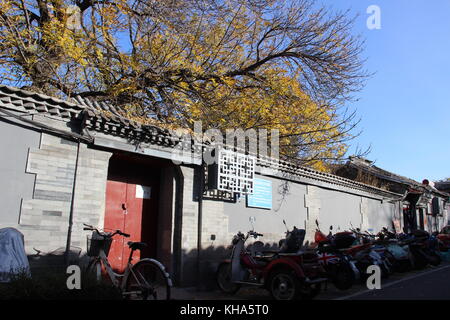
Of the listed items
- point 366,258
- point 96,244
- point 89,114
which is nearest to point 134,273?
point 96,244

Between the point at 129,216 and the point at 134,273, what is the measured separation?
101 inches

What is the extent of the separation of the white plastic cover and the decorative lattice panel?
423 cm

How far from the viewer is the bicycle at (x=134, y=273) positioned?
5332 millimetres

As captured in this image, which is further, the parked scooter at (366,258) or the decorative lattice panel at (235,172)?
the parked scooter at (366,258)

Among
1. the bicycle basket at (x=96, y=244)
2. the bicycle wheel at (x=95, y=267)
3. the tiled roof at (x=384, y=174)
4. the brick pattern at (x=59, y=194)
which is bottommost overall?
the bicycle wheel at (x=95, y=267)

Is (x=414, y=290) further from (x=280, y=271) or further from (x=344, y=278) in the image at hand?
(x=280, y=271)

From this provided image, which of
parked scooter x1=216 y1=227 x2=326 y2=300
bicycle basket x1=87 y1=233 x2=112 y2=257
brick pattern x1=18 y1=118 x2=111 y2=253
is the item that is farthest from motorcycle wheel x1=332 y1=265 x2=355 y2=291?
brick pattern x1=18 y1=118 x2=111 y2=253

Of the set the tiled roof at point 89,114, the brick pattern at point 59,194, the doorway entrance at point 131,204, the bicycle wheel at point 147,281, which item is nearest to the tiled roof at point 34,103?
the tiled roof at point 89,114

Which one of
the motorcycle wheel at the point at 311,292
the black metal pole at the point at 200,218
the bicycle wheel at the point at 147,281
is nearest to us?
the bicycle wheel at the point at 147,281

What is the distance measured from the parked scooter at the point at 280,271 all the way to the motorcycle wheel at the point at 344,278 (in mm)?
850

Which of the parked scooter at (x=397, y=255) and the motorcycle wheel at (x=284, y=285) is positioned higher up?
the parked scooter at (x=397, y=255)

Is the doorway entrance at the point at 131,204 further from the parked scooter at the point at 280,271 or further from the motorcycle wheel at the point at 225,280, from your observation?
the parked scooter at the point at 280,271

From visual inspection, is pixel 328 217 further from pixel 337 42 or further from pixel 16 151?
pixel 16 151
